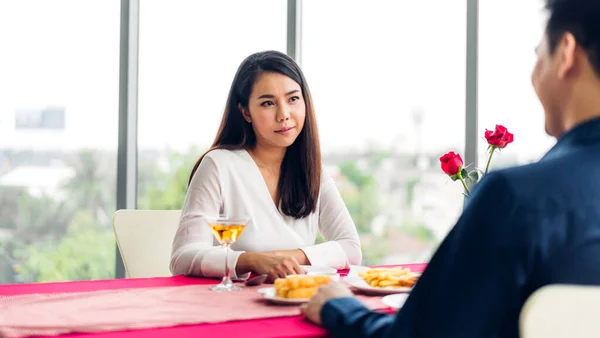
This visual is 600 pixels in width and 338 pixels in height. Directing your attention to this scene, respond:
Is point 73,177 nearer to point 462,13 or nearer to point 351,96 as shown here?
point 351,96

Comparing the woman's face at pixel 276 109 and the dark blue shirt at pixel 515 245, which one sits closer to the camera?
the dark blue shirt at pixel 515 245

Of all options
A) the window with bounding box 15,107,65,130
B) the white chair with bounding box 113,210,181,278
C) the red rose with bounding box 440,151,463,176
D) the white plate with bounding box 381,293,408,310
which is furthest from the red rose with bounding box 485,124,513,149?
the window with bounding box 15,107,65,130

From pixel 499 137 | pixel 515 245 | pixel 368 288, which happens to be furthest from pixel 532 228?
pixel 499 137

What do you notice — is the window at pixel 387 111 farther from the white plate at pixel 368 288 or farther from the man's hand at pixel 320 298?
the man's hand at pixel 320 298

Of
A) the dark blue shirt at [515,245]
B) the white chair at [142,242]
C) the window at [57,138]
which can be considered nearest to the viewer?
the dark blue shirt at [515,245]

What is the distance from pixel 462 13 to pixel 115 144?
1981 mm

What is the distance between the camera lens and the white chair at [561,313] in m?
0.89

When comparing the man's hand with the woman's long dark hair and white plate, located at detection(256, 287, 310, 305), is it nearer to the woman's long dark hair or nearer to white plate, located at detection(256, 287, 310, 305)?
white plate, located at detection(256, 287, 310, 305)

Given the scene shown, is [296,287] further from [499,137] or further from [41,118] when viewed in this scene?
[41,118]

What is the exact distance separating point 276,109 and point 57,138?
69.2 inches

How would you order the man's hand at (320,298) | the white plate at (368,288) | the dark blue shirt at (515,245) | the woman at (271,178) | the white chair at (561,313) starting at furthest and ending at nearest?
the woman at (271,178)
the white plate at (368,288)
the man's hand at (320,298)
the dark blue shirt at (515,245)
the white chair at (561,313)

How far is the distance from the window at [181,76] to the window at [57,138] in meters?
0.17

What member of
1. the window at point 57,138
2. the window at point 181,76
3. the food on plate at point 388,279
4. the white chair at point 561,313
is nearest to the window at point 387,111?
the window at point 181,76

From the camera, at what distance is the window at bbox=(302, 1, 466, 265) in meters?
3.97
